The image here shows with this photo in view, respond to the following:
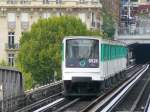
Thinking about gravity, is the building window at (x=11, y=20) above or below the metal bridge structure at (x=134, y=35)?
above

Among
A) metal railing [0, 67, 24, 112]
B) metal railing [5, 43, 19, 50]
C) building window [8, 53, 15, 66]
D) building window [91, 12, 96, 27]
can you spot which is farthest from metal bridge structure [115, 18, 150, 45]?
metal railing [0, 67, 24, 112]

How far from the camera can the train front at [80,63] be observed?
37875 mm

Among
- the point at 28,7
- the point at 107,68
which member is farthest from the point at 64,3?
the point at 107,68

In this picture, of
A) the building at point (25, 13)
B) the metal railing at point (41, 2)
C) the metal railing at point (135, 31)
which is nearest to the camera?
the building at point (25, 13)

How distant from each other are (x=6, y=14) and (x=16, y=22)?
1.77 meters

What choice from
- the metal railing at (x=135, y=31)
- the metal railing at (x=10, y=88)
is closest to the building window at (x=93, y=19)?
the metal railing at (x=135, y=31)

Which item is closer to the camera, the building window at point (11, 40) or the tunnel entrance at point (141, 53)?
the building window at point (11, 40)

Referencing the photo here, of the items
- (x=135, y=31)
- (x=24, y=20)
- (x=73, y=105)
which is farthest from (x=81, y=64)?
(x=135, y=31)

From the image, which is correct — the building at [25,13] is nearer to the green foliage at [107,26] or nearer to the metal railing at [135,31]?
the green foliage at [107,26]

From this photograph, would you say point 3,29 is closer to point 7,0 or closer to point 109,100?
point 7,0

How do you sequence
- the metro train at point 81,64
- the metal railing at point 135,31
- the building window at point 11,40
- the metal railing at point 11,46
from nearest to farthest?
the metro train at point 81,64 < the metal railing at point 11,46 < the building window at point 11,40 < the metal railing at point 135,31

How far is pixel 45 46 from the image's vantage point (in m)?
84.9

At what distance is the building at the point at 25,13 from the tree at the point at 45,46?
2456 centimetres

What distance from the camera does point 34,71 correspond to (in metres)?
82.2
